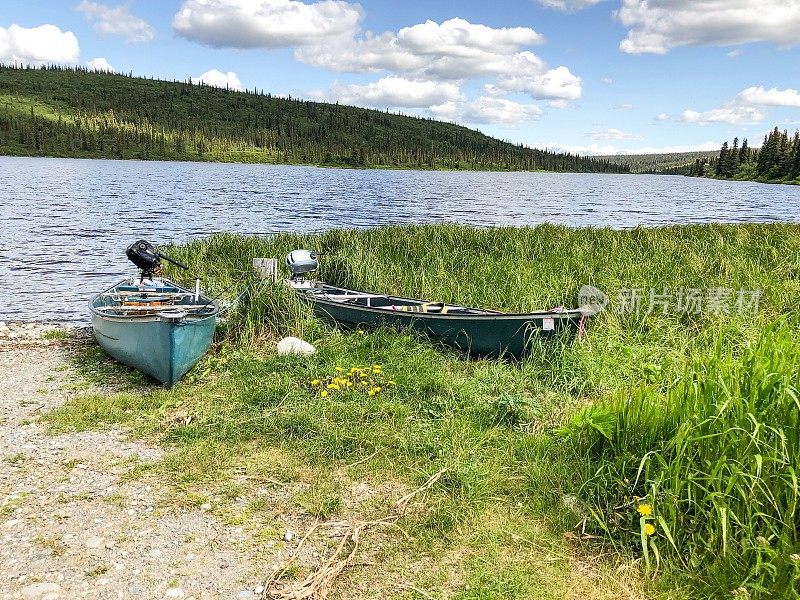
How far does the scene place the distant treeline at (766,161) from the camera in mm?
126812

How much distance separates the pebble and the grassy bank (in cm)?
153

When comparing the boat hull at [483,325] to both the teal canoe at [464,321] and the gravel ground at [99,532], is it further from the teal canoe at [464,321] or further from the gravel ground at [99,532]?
the gravel ground at [99,532]

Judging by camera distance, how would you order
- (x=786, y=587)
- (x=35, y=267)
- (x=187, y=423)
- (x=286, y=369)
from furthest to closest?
(x=35, y=267), (x=286, y=369), (x=187, y=423), (x=786, y=587)

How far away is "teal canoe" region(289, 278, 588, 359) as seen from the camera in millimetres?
9875

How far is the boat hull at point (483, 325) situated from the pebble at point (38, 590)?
728cm

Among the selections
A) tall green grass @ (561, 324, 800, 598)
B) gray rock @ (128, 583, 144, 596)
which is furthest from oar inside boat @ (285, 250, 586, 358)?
gray rock @ (128, 583, 144, 596)

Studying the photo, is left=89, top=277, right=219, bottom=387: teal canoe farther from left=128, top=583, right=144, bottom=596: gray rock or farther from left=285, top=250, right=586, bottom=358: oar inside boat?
left=128, top=583, right=144, bottom=596: gray rock

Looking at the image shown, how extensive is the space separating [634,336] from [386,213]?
4006cm

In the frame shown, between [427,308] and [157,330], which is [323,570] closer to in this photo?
[157,330]

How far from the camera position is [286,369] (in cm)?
955

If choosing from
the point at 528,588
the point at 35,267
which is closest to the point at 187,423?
the point at 528,588

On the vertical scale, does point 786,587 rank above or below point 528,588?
above

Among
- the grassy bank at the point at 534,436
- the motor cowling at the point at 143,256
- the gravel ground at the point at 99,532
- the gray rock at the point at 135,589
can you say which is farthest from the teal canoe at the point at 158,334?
the gray rock at the point at 135,589

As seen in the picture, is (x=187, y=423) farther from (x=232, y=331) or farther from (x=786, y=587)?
(x=786, y=587)
